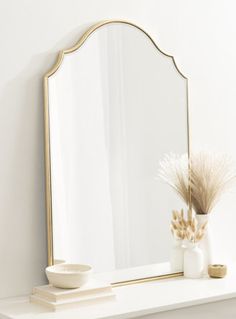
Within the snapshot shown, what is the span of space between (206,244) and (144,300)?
48cm

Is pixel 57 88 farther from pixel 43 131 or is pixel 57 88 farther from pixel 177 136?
pixel 177 136

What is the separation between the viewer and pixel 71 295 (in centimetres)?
202

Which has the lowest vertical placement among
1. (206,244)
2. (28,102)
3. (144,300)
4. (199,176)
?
(144,300)

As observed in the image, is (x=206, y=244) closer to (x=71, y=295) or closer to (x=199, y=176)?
(x=199, y=176)

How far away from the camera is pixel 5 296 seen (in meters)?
2.15

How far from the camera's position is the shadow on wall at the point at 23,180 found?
2150mm

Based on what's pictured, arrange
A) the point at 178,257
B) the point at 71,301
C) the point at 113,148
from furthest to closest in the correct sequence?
the point at 178,257
the point at 113,148
the point at 71,301

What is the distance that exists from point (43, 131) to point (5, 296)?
584mm

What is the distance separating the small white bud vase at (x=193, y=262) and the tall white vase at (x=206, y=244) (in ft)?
0.13

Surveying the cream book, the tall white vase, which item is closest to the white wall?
the cream book

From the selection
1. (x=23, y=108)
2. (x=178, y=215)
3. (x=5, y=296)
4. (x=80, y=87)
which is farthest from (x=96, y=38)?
(x=5, y=296)

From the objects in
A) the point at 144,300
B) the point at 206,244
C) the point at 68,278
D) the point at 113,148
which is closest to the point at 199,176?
the point at 206,244

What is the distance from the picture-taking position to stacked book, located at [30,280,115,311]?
1.99 metres

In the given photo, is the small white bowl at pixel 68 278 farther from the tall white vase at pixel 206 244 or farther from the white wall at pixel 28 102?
the tall white vase at pixel 206 244
